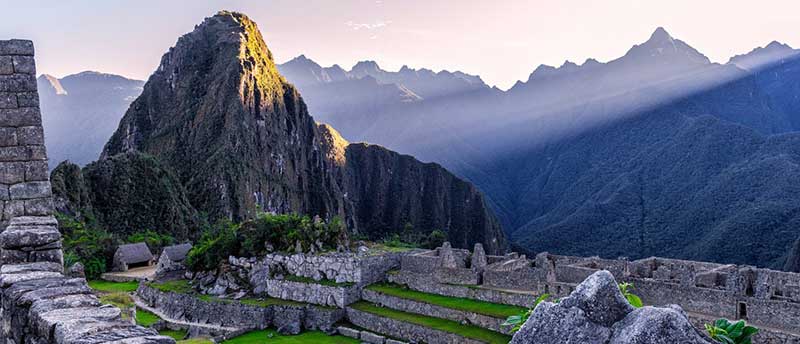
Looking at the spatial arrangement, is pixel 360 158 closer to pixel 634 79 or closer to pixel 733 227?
pixel 634 79

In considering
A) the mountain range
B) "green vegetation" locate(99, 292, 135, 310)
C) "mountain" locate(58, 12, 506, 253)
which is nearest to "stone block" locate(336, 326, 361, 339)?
"green vegetation" locate(99, 292, 135, 310)

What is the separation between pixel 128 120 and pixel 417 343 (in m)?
123

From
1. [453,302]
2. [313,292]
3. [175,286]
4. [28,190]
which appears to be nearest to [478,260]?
[453,302]

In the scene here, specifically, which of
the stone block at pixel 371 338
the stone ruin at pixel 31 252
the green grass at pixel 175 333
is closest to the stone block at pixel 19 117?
the stone ruin at pixel 31 252

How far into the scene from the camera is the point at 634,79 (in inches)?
7372

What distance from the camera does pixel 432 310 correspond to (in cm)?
2577

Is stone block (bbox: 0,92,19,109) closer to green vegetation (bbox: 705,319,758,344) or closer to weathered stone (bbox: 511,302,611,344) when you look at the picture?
weathered stone (bbox: 511,302,611,344)

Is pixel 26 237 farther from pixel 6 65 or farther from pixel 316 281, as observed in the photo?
pixel 316 281

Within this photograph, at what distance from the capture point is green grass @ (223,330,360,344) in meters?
25.5

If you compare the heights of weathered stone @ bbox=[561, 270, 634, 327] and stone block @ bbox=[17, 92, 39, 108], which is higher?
stone block @ bbox=[17, 92, 39, 108]

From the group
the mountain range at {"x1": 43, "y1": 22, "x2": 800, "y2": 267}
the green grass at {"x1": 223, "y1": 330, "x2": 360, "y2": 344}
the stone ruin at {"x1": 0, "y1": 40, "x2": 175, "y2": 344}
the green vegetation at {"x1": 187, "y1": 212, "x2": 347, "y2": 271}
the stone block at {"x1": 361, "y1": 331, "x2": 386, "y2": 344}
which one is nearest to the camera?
the stone ruin at {"x1": 0, "y1": 40, "x2": 175, "y2": 344}

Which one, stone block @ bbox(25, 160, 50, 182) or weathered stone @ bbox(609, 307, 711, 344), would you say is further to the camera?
stone block @ bbox(25, 160, 50, 182)

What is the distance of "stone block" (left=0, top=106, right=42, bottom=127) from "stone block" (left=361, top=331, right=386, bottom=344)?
1859 centimetres

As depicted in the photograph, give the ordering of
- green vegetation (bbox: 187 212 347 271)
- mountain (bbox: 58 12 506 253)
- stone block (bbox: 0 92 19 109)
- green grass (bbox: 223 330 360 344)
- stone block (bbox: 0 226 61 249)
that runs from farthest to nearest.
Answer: mountain (bbox: 58 12 506 253) → green vegetation (bbox: 187 212 347 271) → green grass (bbox: 223 330 360 344) → stone block (bbox: 0 92 19 109) → stone block (bbox: 0 226 61 249)
